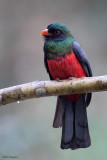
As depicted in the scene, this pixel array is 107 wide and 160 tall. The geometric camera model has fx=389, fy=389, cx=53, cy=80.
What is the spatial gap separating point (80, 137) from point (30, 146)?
1099 millimetres

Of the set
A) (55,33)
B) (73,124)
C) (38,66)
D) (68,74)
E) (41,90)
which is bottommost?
(73,124)

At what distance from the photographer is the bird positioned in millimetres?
4168

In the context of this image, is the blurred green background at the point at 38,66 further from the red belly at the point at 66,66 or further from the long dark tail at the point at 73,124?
the red belly at the point at 66,66

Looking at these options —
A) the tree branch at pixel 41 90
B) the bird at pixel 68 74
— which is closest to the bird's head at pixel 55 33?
the bird at pixel 68 74

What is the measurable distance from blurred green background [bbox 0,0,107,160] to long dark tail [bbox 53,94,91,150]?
572 mm

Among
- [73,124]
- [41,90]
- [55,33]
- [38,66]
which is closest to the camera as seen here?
[41,90]

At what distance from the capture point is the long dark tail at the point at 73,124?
4.17 metres

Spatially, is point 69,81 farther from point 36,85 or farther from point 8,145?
point 8,145

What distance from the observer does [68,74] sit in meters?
4.16

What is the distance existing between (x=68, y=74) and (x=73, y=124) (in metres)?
0.58

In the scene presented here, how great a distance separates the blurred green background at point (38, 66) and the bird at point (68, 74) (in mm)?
589

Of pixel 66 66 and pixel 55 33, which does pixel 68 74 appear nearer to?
pixel 66 66

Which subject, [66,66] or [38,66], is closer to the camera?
[66,66]

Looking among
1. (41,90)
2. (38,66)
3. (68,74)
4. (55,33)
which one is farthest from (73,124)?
(38,66)
